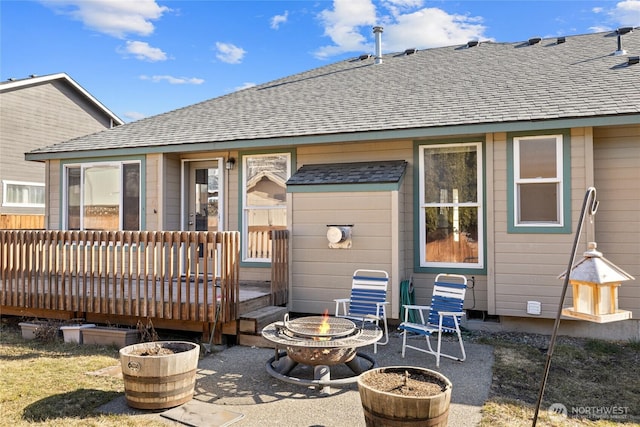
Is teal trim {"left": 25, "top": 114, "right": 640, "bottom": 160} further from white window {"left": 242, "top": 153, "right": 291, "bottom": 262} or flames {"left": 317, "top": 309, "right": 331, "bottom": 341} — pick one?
flames {"left": 317, "top": 309, "right": 331, "bottom": 341}

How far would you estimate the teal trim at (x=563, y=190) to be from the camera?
232 inches

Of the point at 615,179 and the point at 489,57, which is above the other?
the point at 489,57

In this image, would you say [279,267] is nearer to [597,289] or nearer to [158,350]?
[158,350]

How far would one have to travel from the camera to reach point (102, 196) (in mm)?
8633

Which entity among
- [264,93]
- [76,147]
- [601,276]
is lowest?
[601,276]

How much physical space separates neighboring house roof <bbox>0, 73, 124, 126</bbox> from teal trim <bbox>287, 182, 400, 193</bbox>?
13.0m

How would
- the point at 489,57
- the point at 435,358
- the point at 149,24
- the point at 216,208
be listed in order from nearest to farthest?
the point at 435,358 → the point at 216,208 → the point at 489,57 → the point at 149,24

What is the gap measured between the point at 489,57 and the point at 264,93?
4731mm

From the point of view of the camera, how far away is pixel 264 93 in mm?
10047

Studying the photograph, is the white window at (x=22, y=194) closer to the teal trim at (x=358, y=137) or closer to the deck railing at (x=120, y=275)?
the teal trim at (x=358, y=137)

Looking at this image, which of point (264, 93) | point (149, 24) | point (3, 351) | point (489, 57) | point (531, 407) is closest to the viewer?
point (531, 407)

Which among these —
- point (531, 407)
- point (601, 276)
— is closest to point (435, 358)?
point (531, 407)

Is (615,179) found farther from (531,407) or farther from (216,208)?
(216,208)

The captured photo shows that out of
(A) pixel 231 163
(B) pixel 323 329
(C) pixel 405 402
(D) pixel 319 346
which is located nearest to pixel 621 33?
(A) pixel 231 163
